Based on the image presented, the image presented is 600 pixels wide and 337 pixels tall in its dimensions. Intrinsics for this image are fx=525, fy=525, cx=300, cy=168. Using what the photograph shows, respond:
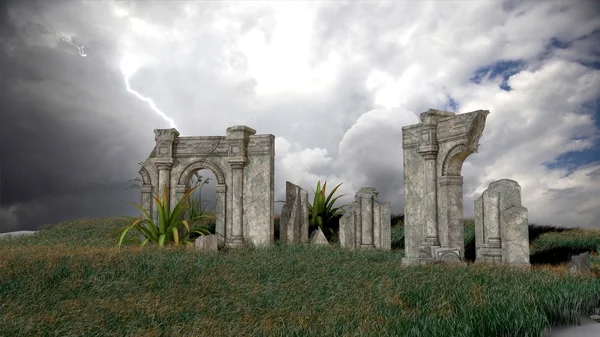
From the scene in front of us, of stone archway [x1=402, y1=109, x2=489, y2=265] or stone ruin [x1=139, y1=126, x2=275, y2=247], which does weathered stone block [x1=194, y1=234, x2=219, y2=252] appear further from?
stone archway [x1=402, y1=109, x2=489, y2=265]

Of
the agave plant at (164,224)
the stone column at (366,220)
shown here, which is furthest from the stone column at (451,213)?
the agave plant at (164,224)

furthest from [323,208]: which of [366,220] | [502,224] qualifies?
[502,224]

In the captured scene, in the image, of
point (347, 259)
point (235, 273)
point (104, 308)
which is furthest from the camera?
point (347, 259)

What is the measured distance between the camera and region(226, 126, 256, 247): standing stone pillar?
1360cm

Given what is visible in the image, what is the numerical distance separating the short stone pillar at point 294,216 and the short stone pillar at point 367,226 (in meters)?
1.15

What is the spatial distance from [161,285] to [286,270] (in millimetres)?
2121

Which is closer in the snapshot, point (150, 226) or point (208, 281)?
point (208, 281)

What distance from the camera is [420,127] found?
11.7 m

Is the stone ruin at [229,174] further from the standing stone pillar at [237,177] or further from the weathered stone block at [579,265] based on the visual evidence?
the weathered stone block at [579,265]

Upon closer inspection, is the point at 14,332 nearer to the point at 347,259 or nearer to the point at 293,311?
the point at 293,311

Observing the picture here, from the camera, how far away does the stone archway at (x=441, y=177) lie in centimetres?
1064

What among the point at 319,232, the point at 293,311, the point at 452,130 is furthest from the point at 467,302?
the point at 319,232

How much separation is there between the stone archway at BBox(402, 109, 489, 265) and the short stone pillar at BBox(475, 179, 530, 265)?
582 mm

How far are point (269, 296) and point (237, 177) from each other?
725 centimetres
